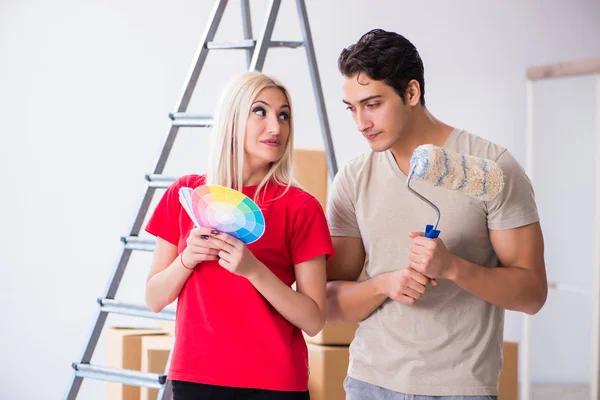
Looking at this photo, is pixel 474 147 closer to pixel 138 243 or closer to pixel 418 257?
pixel 418 257

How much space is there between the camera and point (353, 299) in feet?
5.25

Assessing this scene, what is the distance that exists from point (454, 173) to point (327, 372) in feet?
4.54

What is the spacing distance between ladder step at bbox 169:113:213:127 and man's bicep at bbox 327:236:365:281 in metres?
0.95

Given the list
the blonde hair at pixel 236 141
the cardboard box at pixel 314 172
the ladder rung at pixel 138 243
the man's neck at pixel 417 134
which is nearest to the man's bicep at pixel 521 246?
the man's neck at pixel 417 134

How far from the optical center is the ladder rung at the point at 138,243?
256 centimetres

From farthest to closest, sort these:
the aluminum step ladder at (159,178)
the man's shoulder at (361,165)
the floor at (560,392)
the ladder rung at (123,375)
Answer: the floor at (560,392) < the aluminum step ladder at (159,178) < the ladder rung at (123,375) < the man's shoulder at (361,165)

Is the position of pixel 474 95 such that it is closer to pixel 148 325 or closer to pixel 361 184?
pixel 148 325

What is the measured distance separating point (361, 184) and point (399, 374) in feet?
1.31

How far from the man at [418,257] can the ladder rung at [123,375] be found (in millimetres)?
888

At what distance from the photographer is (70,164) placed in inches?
163

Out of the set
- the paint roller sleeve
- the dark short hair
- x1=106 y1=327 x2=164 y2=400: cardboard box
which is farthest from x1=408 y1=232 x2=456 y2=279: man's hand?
x1=106 y1=327 x2=164 y2=400: cardboard box

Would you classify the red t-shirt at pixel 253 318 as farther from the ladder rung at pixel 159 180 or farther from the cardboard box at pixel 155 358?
the cardboard box at pixel 155 358

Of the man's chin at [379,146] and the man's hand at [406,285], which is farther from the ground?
the man's chin at [379,146]

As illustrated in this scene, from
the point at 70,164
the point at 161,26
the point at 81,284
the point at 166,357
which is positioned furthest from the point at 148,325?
the point at 161,26
